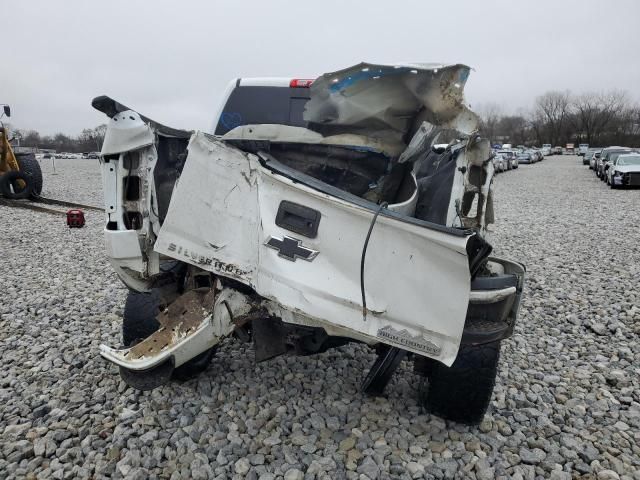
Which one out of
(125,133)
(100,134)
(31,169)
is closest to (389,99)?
(125,133)

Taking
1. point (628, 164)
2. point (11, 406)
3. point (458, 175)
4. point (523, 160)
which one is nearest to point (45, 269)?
point (11, 406)

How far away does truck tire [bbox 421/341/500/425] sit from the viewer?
272 cm

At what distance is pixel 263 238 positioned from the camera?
2250 millimetres

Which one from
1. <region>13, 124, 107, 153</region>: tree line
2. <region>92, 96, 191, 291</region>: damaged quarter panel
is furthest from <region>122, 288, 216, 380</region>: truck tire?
<region>13, 124, 107, 153</region>: tree line

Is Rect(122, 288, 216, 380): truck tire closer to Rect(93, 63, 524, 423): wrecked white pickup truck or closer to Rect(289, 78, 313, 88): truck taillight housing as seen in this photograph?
→ Rect(93, 63, 524, 423): wrecked white pickup truck

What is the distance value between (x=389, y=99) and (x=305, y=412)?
6.06 ft

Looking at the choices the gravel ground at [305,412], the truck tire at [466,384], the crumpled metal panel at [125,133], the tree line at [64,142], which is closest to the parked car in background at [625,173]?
the gravel ground at [305,412]

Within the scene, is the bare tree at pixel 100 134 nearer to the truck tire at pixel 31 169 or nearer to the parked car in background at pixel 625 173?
the truck tire at pixel 31 169

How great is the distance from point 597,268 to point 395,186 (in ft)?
15.8

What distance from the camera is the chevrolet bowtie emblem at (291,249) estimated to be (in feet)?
7.23

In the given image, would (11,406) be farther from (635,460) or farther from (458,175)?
(635,460)

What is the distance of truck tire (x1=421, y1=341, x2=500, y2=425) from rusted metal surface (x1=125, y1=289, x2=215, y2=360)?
4.31 ft

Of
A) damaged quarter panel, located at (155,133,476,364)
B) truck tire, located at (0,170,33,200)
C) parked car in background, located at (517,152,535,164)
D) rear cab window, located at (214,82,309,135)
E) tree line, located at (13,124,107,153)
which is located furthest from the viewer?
tree line, located at (13,124,107,153)

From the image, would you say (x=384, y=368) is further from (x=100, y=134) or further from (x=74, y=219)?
(x=100, y=134)
